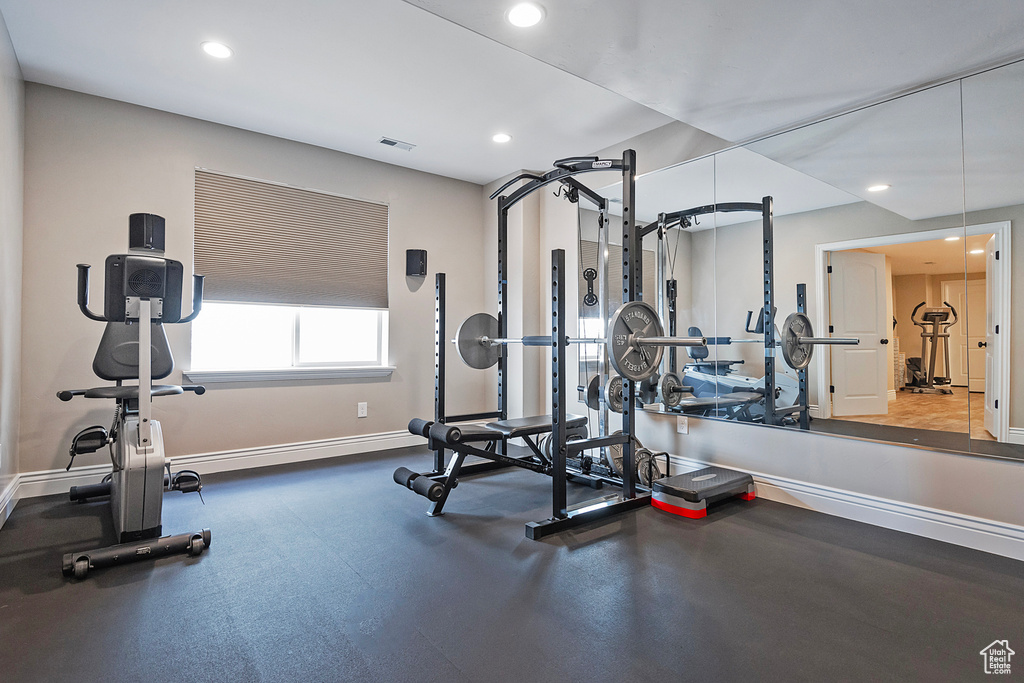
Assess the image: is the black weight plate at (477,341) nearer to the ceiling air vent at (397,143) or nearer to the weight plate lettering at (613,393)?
the weight plate lettering at (613,393)

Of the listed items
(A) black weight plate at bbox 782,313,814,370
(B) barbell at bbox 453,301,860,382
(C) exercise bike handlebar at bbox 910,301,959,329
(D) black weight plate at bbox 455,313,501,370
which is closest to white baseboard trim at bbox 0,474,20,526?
(D) black weight plate at bbox 455,313,501,370

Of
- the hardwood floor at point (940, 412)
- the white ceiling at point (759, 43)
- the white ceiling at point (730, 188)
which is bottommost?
the hardwood floor at point (940, 412)

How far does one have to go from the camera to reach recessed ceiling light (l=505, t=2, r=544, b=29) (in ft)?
6.43

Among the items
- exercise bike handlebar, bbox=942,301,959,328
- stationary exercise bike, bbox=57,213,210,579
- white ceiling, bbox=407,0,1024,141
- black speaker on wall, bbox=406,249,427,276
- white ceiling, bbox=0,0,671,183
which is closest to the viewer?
white ceiling, bbox=407,0,1024,141

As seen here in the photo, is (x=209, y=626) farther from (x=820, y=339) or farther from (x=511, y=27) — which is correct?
(x=820, y=339)

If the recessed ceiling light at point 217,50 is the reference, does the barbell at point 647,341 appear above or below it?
below

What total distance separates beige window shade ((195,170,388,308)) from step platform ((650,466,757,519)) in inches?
115

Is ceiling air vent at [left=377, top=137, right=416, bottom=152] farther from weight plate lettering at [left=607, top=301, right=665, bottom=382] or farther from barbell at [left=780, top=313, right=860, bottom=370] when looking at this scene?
barbell at [left=780, top=313, right=860, bottom=370]

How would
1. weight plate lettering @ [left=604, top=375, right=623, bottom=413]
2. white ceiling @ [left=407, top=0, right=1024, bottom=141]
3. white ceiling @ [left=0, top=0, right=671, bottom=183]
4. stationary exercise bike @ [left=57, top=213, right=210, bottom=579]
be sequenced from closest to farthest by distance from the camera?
white ceiling @ [left=407, top=0, right=1024, bottom=141], stationary exercise bike @ [left=57, top=213, right=210, bottom=579], white ceiling @ [left=0, top=0, right=671, bottom=183], weight plate lettering @ [left=604, top=375, right=623, bottom=413]

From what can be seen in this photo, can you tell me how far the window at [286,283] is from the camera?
3.88 meters

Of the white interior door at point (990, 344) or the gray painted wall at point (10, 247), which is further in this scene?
the gray painted wall at point (10, 247)

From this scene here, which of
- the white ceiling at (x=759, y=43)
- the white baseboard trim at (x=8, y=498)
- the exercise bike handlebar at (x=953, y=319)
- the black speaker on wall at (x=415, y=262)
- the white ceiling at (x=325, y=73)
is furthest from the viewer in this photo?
the black speaker on wall at (x=415, y=262)

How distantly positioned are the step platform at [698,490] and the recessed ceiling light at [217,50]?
11.3 ft

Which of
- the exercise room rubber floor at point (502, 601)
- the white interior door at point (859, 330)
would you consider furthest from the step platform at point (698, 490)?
the white interior door at point (859, 330)
